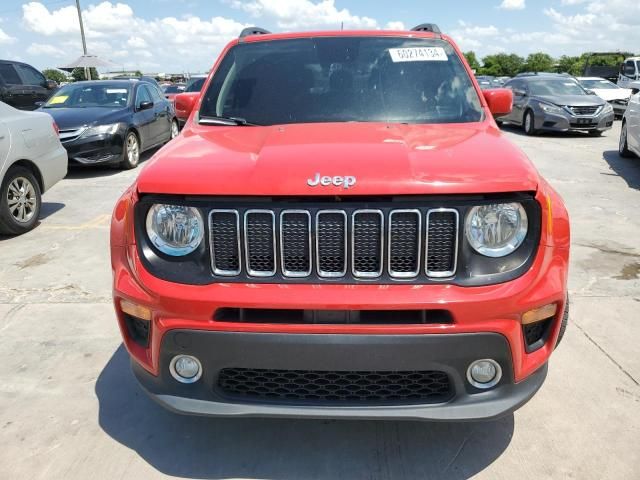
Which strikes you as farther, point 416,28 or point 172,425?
point 416,28

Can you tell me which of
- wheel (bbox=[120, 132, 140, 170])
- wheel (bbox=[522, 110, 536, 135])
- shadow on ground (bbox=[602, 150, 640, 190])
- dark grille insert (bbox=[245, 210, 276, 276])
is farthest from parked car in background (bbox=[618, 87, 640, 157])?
dark grille insert (bbox=[245, 210, 276, 276])

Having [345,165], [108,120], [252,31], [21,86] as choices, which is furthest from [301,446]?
[21,86]

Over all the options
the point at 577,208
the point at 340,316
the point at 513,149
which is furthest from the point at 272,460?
the point at 577,208

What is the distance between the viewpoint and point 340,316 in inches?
80.3

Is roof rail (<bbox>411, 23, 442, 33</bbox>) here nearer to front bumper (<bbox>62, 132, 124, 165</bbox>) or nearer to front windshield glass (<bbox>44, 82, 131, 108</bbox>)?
front bumper (<bbox>62, 132, 124, 165</bbox>)

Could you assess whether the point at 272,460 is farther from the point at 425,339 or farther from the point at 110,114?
the point at 110,114

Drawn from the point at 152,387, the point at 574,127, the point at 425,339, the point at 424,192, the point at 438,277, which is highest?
the point at 424,192

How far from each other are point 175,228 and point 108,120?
8022mm

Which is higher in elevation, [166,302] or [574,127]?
[166,302]

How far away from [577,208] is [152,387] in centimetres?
615

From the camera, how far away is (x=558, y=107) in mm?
13391

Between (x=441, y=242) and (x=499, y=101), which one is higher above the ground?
(x=499, y=101)

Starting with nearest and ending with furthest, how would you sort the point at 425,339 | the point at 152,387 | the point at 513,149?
the point at 425,339
the point at 152,387
the point at 513,149

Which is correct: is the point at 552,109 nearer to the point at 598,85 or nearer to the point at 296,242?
the point at 598,85
